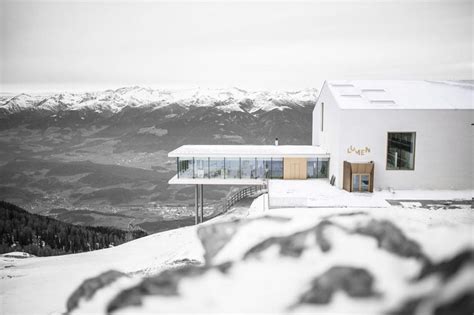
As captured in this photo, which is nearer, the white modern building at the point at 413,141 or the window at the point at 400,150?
the white modern building at the point at 413,141

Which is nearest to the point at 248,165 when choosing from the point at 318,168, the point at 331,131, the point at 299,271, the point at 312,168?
the point at 312,168

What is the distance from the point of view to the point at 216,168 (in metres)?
23.1

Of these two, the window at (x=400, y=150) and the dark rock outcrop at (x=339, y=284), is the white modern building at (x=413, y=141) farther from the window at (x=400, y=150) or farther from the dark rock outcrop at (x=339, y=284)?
the dark rock outcrop at (x=339, y=284)

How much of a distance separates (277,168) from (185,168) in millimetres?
6397

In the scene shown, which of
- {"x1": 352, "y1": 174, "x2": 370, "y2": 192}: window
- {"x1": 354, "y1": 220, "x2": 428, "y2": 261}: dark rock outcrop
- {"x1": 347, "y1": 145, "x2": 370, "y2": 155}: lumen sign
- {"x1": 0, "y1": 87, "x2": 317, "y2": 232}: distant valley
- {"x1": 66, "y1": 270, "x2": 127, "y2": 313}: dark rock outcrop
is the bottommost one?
{"x1": 0, "y1": 87, "x2": 317, "y2": 232}: distant valley

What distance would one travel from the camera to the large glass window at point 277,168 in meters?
22.6

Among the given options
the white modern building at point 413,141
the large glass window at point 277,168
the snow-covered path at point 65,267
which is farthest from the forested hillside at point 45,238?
the white modern building at point 413,141

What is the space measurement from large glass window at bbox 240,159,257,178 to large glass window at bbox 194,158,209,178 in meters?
2.45

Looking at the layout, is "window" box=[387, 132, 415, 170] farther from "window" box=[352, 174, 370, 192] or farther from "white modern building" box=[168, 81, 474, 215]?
"window" box=[352, 174, 370, 192]

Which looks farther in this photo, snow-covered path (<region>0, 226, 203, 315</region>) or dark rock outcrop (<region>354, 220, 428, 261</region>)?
snow-covered path (<region>0, 226, 203, 315</region>)

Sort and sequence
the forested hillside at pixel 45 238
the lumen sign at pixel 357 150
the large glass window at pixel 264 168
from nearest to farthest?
the lumen sign at pixel 357 150
the large glass window at pixel 264 168
the forested hillside at pixel 45 238

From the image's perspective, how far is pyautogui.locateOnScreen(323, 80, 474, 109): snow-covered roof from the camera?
66.3 feet

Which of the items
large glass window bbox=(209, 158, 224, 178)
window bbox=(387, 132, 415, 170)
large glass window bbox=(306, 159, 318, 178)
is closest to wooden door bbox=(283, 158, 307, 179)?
large glass window bbox=(306, 159, 318, 178)

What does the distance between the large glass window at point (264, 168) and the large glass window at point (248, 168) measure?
1.12 feet
